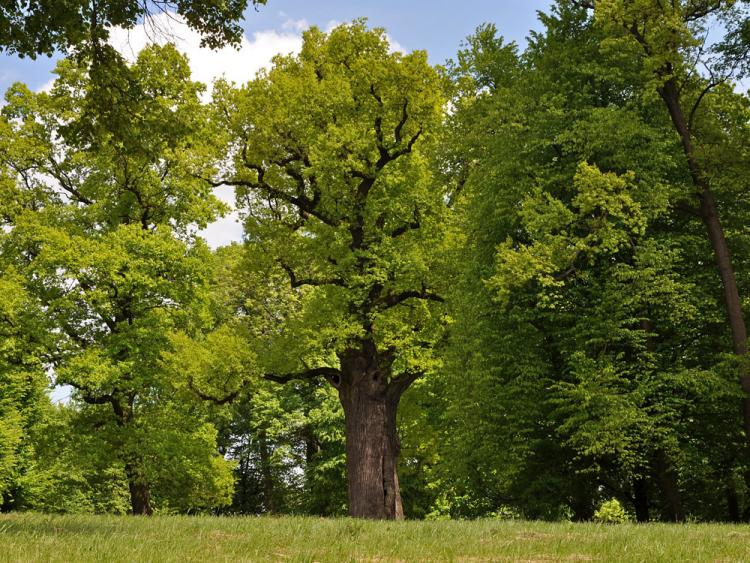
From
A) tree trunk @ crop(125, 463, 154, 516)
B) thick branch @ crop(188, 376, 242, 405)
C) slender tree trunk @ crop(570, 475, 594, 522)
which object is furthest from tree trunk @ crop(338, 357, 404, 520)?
tree trunk @ crop(125, 463, 154, 516)

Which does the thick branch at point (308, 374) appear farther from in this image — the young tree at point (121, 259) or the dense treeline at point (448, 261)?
the young tree at point (121, 259)

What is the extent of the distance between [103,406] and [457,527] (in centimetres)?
1747

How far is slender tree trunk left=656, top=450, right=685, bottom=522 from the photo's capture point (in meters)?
18.5

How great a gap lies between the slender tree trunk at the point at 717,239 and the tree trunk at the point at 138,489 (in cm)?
1832

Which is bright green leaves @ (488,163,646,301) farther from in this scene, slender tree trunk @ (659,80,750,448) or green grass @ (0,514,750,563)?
green grass @ (0,514,750,563)

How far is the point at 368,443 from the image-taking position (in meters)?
21.3

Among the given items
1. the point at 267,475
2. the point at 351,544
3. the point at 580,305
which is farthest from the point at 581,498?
the point at 267,475

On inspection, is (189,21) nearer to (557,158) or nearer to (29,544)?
(29,544)

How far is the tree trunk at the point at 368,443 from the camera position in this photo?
21219 mm

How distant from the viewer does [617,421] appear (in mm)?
16203

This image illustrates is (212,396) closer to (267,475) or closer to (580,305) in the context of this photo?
(580,305)

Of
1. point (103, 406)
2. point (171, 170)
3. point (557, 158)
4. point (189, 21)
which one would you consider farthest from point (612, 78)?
point (103, 406)

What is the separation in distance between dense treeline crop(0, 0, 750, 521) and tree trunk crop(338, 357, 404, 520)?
3.2 inches

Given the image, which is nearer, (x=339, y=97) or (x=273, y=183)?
(x=339, y=97)
